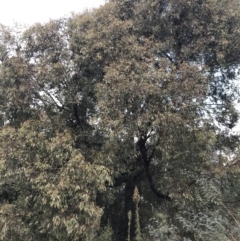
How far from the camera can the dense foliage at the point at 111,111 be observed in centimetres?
610

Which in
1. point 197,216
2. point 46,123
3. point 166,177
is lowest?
point 197,216

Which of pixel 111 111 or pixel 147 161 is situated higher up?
pixel 111 111

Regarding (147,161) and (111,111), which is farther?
(147,161)

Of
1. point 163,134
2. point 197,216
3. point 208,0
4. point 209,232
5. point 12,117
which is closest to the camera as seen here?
point 209,232

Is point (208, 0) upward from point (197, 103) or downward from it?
upward

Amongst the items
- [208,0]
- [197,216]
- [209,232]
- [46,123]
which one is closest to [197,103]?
[208,0]

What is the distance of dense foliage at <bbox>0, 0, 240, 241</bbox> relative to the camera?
6.10 metres

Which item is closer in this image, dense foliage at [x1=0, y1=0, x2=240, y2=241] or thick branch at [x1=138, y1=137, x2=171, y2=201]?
dense foliage at [x1=0, y1=0, x2=240, y2=241]

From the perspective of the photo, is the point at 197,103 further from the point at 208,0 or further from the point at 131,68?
the point at 208,0

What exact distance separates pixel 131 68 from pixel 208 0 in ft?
6.30

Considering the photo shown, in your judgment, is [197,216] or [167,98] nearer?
[197,216]

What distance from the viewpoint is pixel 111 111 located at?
6176mm

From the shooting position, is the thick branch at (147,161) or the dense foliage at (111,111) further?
the thick branch at (147,161)

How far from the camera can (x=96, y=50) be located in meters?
6.84
